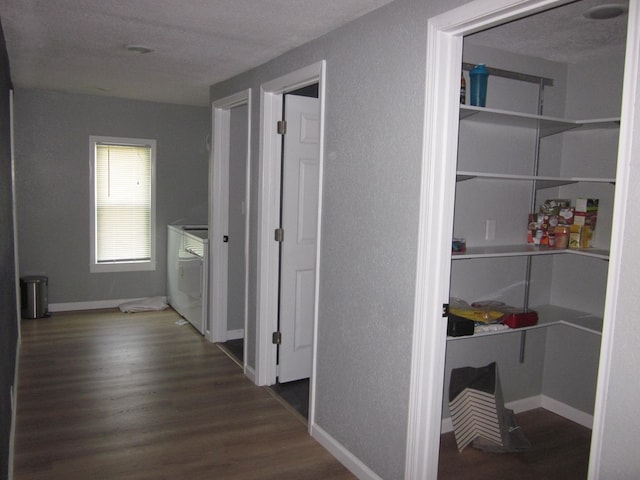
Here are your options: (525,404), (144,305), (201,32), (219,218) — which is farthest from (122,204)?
(525,404)

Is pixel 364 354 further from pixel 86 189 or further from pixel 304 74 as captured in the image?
pixel 86 189

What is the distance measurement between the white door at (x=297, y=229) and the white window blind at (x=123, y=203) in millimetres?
3011

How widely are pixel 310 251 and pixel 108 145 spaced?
3319 mm

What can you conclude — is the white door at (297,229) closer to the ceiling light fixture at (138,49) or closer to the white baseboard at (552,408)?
the ceiling light fixture at (138,49)

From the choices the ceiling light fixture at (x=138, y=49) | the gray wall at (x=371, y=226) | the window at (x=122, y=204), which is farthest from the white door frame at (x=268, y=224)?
the window at (x=122, y=204)

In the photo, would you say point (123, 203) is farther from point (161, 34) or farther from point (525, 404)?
point (525, 404)

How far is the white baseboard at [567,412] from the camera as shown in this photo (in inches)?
133

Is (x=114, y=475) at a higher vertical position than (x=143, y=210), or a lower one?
lower

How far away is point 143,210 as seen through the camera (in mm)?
6207

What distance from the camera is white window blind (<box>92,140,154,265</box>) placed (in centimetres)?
598

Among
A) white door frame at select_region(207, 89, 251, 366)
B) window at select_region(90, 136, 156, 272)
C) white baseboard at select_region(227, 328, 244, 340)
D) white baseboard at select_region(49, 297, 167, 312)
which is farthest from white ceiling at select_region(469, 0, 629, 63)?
white baseboard at select_region(49, 297, 167, 312)

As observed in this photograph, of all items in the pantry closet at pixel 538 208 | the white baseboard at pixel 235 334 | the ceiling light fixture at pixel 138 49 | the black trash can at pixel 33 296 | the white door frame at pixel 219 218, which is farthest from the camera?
the black trash can at pixel 33 296

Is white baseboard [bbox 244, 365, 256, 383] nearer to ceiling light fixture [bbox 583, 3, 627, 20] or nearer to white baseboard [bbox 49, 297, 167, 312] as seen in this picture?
white baseboard [bbox 49, 297, 167, 312]

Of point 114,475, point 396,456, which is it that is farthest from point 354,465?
point 114,475
